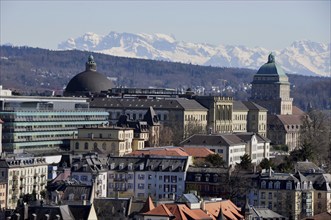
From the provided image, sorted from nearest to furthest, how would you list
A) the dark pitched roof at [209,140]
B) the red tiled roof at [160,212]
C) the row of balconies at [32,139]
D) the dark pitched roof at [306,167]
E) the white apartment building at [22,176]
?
the red tiled roof at [160,212] → the white apartment building at [22,176] → the dark pitched roof at [306,167] → the row of balconies at [32,139] → the dark pitched roof at [209,140]


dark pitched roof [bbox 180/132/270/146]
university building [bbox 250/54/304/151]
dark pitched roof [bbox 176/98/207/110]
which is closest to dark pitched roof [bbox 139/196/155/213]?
dark pitched roof [bbox 180/132/270/146]

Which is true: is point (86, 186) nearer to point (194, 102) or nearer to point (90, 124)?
point (90, 124)

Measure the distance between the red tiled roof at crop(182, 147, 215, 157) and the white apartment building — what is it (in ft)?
56.6

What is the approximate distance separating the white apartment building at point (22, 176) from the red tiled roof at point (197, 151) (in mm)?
17244

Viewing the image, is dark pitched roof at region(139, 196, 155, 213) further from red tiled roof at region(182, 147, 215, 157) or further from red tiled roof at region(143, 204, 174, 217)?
red tiled roof at region(182, 147, 215, 157)

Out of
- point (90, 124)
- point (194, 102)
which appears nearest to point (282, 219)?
point (90, 124)

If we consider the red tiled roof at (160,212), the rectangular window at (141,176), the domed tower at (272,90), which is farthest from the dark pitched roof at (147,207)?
the domed tower at (272,90)

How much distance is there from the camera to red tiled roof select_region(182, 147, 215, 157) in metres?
114

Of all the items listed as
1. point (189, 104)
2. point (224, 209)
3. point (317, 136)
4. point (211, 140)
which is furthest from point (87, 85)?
point (224, 209)

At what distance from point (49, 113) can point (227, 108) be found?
34.3 m

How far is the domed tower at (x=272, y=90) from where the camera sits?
188 m

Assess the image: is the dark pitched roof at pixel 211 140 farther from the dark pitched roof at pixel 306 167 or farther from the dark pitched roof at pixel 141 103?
the dark pitched roof at pixel 141 103

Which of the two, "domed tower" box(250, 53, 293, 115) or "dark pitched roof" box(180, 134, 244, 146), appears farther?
"domed tower" box(250, 53, 293, 115)

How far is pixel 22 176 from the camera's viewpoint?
95562 mm
